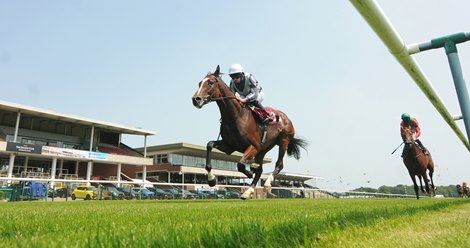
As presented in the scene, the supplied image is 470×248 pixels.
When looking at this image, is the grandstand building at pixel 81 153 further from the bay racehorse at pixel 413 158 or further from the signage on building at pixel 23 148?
the bay racehorse at pixel 413 158

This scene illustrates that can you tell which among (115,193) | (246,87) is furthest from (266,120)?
(115,193)

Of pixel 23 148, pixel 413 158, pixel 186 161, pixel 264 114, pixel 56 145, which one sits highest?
pixel 56 145

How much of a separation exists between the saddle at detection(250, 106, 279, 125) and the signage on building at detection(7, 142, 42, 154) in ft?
131

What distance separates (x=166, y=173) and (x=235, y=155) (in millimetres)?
15206

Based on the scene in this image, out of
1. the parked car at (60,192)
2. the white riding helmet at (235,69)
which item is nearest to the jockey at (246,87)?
the white riding helmet at (235,69)

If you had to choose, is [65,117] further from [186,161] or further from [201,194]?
[201,194]

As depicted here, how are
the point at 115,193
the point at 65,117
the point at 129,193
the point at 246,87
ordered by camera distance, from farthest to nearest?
1. the point at 65,117
2. the point at 129,193
3. the point at 115,193
4. the point at 246,87

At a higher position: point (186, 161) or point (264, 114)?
point (186, 161)

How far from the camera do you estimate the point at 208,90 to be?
6.92 metres

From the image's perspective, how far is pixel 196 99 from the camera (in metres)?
6.61

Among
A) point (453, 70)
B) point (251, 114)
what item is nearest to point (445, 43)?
point (453, 70)

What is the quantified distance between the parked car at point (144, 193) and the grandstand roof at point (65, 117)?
1043 inches

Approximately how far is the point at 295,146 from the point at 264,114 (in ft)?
8.95

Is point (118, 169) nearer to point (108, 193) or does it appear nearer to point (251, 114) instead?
point (108, 193)
